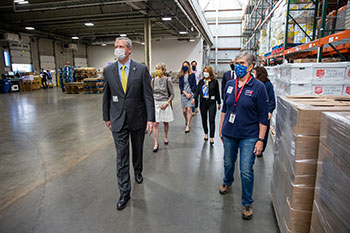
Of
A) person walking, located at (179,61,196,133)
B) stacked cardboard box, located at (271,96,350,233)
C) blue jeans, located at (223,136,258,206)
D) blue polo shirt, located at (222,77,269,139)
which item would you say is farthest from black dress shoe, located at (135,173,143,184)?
person walking, located at (179,61,196,133)

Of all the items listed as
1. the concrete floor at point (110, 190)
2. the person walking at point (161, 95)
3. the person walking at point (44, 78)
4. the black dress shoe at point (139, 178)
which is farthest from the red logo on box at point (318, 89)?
the person walking at point (44, 78)

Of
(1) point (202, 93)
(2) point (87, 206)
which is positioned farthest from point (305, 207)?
(1) point (202, 93)

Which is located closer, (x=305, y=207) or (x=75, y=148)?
(x=305, y=207)

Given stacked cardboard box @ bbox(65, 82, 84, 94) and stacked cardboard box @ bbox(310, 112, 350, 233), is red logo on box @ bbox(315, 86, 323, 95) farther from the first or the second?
stacked cardboard box @ bbox(65, 82, 84, 94)

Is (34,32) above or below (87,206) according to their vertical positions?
above

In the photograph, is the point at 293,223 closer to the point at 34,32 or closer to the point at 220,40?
the point at 34,32

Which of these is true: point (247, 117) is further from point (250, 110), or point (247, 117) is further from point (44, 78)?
point (44, 78)

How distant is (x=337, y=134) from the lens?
1246 millimetres

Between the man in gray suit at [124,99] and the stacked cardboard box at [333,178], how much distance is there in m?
1.94

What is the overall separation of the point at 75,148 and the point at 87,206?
7.95ft

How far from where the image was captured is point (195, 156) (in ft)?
14.3

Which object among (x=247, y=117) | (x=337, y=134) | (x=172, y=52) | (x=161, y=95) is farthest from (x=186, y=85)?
(x=172, y=52)

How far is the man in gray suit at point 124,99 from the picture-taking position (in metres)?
2.71

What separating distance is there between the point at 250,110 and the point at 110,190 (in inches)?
83.5
